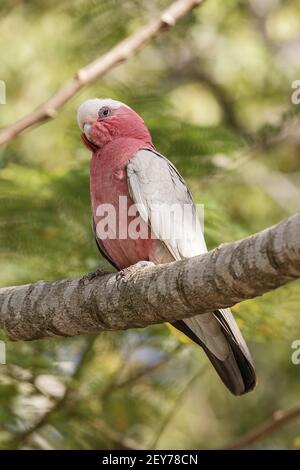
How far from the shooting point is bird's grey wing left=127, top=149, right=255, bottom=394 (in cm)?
561

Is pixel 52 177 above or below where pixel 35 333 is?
above

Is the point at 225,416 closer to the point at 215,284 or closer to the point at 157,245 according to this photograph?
the point at 157,245

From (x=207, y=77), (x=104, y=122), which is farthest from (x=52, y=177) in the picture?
(x=207, y=77)

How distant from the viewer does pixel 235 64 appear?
36.6 ft

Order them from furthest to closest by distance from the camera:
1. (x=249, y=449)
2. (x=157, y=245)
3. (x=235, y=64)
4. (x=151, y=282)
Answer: (x=235, y=64)
(x=249, y=449)
(x=157, y=245)
(x=151, y=282)

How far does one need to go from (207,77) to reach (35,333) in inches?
281

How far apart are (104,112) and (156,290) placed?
2103mm

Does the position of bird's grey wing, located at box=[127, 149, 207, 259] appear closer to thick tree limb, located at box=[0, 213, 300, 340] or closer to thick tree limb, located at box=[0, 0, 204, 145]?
thick tree limb, located at box=[0, 213, 300, 340]

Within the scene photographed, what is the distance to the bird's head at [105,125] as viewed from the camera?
252 inches

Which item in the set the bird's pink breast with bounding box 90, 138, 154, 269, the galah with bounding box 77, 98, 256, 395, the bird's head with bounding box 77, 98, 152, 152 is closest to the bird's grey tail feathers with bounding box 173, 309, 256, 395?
the galah with bounding box 77, 98, 256, 395

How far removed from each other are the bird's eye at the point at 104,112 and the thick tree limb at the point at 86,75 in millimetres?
1840

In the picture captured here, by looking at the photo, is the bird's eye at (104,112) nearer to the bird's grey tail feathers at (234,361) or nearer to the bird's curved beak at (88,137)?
the bird's curved beak at (88,137)

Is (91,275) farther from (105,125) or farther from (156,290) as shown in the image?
(105,125)

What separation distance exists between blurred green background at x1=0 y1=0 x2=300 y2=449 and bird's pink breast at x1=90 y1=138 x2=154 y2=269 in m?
0.51
